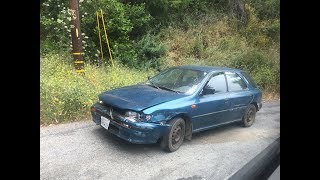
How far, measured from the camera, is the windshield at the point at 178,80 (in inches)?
69.6

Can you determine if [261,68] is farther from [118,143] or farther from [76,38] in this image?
[76,38]

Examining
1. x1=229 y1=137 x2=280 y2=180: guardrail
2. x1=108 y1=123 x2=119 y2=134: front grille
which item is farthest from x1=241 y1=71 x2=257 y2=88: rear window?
x1=108 y1=123 x2=119 y2=134: front grille

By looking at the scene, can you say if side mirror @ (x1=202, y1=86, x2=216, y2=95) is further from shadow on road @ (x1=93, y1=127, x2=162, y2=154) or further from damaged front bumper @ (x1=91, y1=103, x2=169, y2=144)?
shadow on road @ (x1=93, y1=127, x2=162, y2=154)

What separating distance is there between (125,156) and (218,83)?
2.26 ft

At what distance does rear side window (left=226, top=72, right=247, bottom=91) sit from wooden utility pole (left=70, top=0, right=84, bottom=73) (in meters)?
0.86

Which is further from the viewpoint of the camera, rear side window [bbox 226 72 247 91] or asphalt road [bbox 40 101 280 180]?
rear side window [bbox 226 72 247 91]

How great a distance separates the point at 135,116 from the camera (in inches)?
61.3

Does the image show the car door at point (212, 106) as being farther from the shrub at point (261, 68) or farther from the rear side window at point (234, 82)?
the shrub at point (261, 68)

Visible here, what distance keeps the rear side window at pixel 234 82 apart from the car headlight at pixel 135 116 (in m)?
0.61

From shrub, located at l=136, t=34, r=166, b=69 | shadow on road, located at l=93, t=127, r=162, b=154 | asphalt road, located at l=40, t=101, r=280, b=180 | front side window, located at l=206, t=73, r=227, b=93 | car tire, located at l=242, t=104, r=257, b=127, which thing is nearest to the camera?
asphalt road, located at l=40, t=101, r=280, b=180

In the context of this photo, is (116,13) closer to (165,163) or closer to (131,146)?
(131,146)

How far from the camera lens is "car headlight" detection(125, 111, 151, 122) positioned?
5.10 feet

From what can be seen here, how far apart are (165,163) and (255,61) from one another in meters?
0.92
